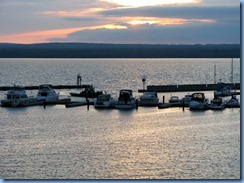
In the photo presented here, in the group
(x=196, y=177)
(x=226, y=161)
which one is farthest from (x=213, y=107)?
(x=196, y=177)

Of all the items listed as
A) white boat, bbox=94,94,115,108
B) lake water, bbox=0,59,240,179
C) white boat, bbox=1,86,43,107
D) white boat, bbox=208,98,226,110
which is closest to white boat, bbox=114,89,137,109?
white boat, bbox=94,94,115,108

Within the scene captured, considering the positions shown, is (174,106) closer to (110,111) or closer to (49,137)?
(110,111)

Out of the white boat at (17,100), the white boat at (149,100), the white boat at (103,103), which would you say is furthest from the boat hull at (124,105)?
the white boat at (17,100)

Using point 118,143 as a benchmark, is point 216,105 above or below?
above

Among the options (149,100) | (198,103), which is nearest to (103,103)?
(149,100)

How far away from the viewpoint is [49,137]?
23.3 meters

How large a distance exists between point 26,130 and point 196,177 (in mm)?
12374

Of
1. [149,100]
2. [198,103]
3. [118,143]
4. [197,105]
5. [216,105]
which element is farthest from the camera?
[149,100]

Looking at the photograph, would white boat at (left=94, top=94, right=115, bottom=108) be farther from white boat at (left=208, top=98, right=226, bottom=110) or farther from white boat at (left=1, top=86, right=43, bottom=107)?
white boat at (left=208, top=98, right=226, bottom=110)

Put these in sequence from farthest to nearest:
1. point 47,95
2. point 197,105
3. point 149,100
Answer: point 47,95 → point 149,100 → point 197,105

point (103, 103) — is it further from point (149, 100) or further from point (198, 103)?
point (198, 103)

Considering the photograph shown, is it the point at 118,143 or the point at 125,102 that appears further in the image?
the point at 125,102

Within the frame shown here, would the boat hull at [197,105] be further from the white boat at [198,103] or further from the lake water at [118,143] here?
A: the lake water at [118,143]

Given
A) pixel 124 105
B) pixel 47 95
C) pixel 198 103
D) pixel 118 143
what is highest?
pixel 47 95
